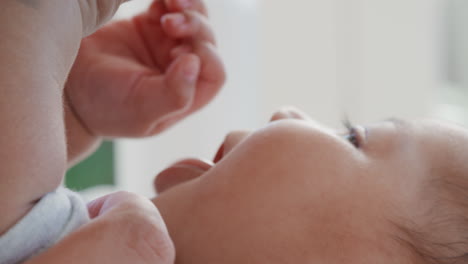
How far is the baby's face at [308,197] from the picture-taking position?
0.60 metres

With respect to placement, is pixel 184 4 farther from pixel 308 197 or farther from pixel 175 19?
pixel 308 197

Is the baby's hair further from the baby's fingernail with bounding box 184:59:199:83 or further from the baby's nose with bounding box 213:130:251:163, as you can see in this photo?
the baby's fingernail with bounding box 184:59:199:83

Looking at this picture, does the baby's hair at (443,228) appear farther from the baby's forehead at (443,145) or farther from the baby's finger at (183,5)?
Result: the baby's finger at (183,5)

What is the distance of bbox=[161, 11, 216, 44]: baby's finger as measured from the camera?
2.89ft

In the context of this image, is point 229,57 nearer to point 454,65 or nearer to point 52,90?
point 454,65

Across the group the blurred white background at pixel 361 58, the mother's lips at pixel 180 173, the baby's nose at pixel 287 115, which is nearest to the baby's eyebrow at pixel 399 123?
the baby's nose at pixel 287 115

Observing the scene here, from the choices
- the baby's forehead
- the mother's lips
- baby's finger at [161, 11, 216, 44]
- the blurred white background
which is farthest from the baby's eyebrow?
the blurred white background

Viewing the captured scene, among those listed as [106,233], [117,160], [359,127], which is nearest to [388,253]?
[359,127]

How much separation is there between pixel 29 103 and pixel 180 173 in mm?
352

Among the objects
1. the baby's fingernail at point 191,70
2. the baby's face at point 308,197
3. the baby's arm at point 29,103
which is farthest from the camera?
the baby's fingernail at point 191,70

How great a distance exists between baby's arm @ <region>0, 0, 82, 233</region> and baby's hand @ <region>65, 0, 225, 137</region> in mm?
459

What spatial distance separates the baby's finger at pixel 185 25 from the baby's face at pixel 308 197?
0.97ft

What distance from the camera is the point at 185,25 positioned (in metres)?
0.89

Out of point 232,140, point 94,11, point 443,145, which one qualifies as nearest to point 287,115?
point 232,140
